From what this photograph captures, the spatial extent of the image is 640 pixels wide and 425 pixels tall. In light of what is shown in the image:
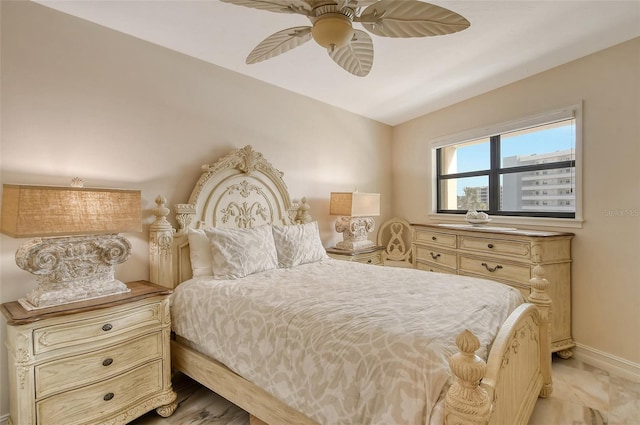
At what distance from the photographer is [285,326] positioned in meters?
1.46

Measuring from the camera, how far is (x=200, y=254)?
228 centimetres

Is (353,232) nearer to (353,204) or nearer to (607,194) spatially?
(353,204)

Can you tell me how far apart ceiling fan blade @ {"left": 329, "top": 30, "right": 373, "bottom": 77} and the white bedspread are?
1285 mm

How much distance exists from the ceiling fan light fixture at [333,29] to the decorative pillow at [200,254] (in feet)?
5.32

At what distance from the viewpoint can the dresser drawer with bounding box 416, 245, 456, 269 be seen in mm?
3133

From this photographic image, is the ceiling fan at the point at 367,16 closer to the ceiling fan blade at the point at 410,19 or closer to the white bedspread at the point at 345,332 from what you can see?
the ceiling fan blade at the point at 410,19

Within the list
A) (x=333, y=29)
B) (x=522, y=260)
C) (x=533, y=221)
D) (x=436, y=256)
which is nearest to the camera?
(x=333, y=29)

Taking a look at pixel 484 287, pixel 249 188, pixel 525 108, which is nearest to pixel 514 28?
pixel 525 108

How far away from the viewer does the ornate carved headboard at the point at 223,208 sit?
7.28 feet

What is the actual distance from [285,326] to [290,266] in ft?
3.63

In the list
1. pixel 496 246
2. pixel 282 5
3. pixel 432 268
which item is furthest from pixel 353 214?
pixel 282 5

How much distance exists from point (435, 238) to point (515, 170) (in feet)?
3.50

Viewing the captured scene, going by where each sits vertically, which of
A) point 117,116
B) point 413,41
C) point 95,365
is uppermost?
point 413,41

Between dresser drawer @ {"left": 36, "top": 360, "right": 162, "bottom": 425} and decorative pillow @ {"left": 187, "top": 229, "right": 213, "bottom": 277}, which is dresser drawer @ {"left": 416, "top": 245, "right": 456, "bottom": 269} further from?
dresser drawer @ {"left": 36, "top": 360, "right": 162, "bottom": 425}
